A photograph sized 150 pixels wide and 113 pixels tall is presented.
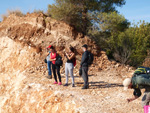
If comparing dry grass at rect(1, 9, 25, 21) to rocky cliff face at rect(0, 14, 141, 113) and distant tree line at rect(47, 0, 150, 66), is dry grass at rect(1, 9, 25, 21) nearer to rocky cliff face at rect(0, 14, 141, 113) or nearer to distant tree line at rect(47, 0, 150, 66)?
rocky cliff face at rect(0, 14, 141, 113)

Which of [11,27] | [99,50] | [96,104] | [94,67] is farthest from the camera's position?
[11,27]

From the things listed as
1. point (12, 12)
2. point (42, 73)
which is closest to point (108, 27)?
point (42, 73)

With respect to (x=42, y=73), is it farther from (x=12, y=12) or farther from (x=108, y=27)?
(x=12, y=12)

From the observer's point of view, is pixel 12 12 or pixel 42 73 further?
pixel 12 12

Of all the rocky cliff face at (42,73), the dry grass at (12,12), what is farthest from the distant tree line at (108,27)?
the dry grass at (12,12)

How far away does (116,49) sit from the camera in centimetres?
1354

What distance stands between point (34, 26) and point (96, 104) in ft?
29.9

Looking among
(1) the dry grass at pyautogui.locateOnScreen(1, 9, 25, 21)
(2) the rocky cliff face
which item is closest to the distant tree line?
(2) the rocky cliff face

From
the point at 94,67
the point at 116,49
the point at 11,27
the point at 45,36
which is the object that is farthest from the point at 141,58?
the point at 11,27

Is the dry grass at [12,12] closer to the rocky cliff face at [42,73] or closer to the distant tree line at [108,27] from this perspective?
the rocky cliff face at [42,73]

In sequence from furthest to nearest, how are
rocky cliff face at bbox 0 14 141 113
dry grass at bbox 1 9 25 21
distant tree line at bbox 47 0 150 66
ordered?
dry grass at bbox 1 9 25 21 → distant tree line at bbox 47 0 150 66 → rocky cliff face at bbox 0 14 141 113

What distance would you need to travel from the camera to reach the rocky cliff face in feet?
19.4

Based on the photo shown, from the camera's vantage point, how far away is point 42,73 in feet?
32.2

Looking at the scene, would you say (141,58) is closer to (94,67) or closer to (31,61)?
(94,67)
